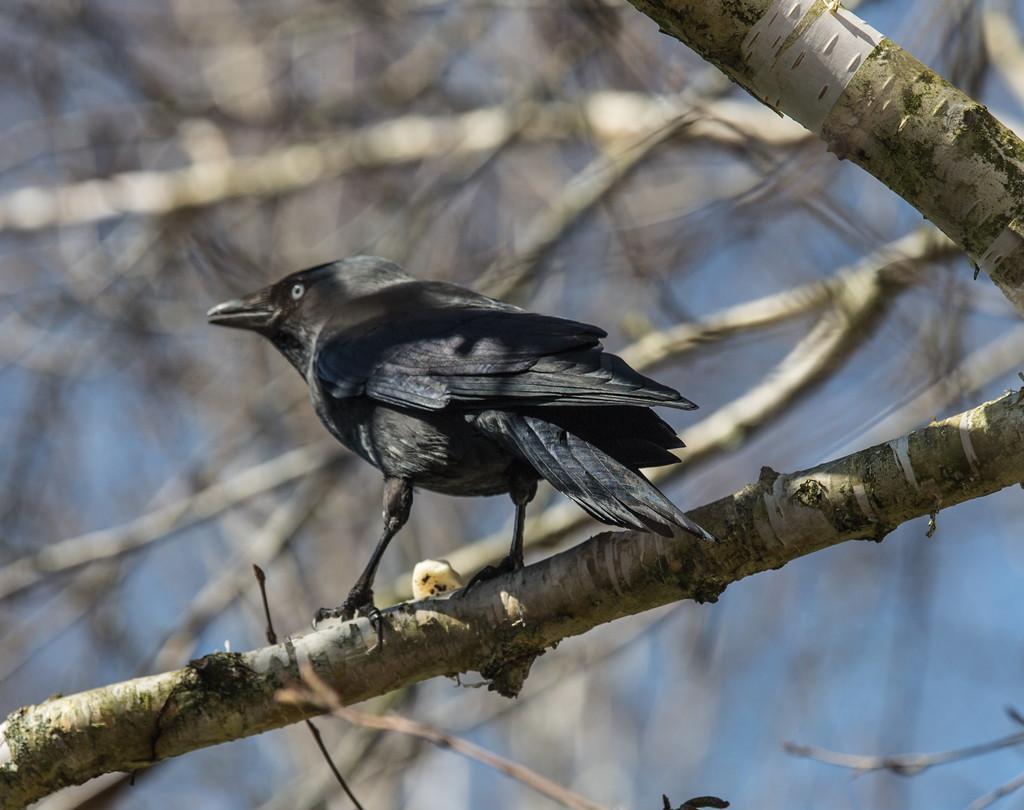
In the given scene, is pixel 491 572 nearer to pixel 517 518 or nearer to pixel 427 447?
pixel 517 518

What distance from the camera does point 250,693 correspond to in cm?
315

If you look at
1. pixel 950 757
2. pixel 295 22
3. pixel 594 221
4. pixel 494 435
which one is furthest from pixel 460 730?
pixel 295 22

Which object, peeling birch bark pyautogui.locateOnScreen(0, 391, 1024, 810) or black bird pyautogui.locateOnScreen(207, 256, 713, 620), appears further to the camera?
black bird pyautogui.locateOnScreen(207, 256, 713, 620)

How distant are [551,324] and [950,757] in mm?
1665

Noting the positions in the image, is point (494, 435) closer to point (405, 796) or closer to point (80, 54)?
point (405, 796)

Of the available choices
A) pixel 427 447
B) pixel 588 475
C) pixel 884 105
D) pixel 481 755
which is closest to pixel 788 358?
pixel 427 447

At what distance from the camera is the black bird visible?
335cm

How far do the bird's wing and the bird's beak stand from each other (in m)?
0.61

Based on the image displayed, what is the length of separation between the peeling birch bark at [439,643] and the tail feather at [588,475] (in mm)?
66

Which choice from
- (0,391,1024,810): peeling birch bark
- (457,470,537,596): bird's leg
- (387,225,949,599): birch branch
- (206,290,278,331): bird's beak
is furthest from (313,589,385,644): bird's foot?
(206,290,278,331): bird's beak

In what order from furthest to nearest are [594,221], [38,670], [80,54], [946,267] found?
[38,670] → [80,54] → [594,221] → [946,267]

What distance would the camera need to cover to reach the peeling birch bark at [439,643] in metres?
2.81

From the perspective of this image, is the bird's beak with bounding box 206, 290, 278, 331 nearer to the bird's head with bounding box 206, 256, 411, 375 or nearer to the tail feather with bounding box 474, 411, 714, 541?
the bird's head with bounding box 206, 256, 411, 375

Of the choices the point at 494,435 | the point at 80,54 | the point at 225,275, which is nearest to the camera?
the point at 494,435
